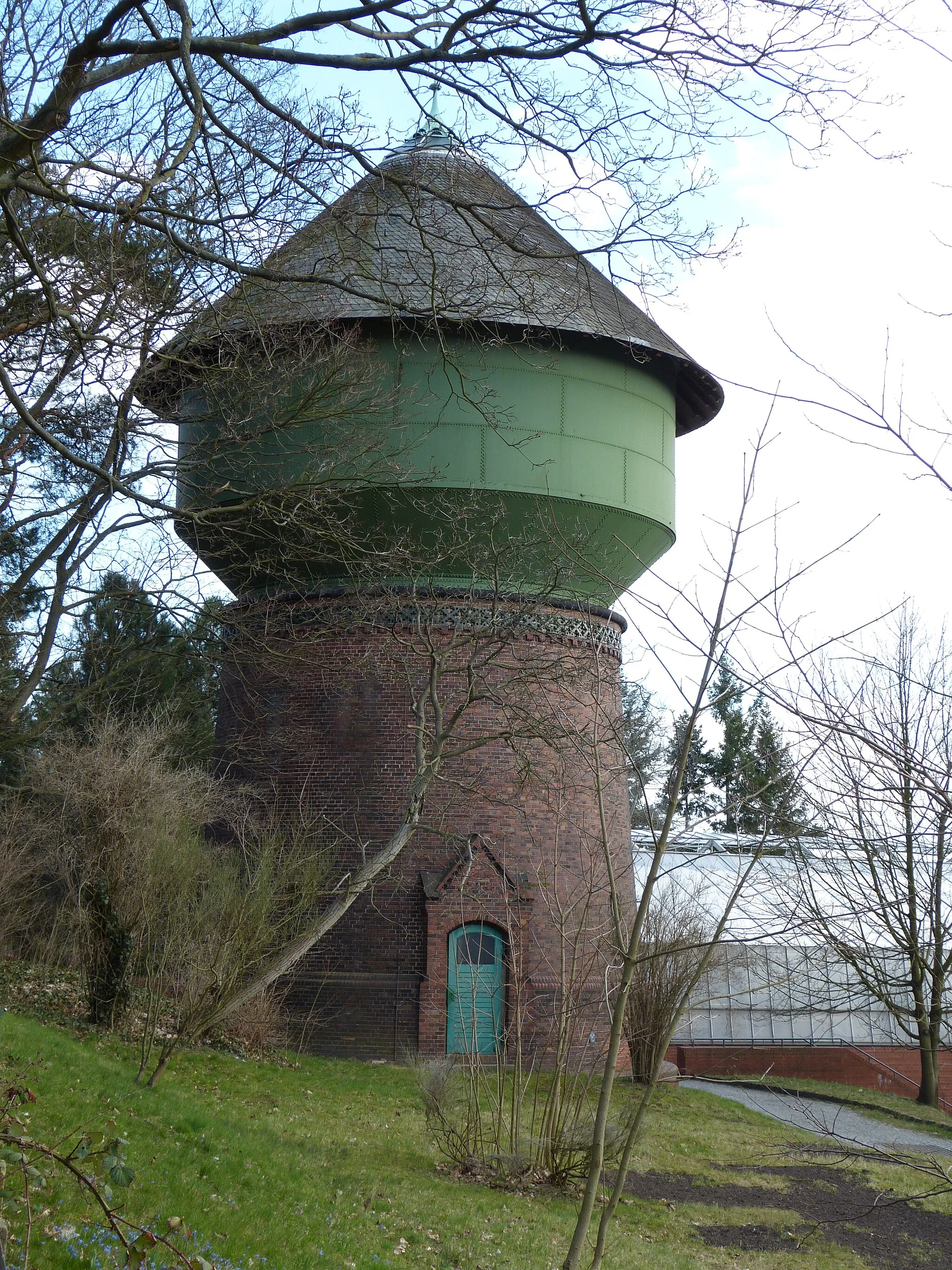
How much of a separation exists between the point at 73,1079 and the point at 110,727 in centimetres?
484

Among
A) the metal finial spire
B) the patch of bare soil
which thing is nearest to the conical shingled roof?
the metal finial spire

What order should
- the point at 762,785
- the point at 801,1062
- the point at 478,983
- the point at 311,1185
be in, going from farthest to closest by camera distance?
the point at 801,1062, the point at 478,983, the point at 311,1185, the point at 762,785

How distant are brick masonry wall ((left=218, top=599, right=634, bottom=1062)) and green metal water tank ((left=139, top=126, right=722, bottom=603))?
865 millimetres

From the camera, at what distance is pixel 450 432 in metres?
13.9

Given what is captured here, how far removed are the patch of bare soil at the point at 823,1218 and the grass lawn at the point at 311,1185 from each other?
6.0 inches

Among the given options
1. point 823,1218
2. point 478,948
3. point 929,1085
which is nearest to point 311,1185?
point 823,1218

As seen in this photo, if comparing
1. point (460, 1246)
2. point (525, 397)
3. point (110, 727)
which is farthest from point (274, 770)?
point (460, 1246)

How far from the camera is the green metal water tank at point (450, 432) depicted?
10.9 metres

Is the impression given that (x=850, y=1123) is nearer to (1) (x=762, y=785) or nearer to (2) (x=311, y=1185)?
(2) (x=311, y=1185)

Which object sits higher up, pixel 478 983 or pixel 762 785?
pixel 762 785

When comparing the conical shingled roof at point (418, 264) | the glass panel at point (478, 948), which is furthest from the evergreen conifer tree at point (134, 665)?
the glass panel at point (478, 948)

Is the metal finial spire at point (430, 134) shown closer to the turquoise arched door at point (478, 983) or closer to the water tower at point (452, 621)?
the water tower at point (452, 621)

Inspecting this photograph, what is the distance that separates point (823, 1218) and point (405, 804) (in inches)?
259

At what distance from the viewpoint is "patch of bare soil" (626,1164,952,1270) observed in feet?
28.5
